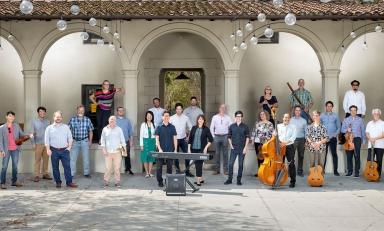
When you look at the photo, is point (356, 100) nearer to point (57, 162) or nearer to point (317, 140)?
point (317, 140)

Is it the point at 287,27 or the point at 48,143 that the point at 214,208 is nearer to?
the point at 48,143

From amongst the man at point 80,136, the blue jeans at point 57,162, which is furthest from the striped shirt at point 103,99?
the blue jeans at point 57,162

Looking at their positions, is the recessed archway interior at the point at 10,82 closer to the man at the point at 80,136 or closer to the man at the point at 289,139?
the man at the point at 80,136

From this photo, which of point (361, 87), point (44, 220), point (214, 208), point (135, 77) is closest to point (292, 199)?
point (214, 208)

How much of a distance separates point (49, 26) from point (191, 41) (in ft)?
14.4

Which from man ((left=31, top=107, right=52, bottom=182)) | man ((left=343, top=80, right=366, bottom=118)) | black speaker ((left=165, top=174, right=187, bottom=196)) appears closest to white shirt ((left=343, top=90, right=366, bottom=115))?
man ((left=343, top=80, right=366, bottom=118))

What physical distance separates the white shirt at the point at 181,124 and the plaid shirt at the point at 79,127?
210 cm

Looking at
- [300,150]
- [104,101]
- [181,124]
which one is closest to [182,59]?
[104,101]

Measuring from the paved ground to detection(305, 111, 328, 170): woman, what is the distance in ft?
2.22

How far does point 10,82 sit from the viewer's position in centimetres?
1964

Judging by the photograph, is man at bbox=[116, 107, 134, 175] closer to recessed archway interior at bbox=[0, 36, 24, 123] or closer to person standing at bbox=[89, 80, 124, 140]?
person standing at bbox=[89, 80, 124, 140]

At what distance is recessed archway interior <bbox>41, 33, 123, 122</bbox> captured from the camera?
19.7 meters

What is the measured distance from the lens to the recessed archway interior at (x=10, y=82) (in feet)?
64.4

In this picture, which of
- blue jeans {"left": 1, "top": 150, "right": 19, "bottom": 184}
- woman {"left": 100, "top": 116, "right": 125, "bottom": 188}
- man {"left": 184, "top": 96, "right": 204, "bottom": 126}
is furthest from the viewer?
man {"left": 184, "top": 96, "right": 204, "bottom": 126}
